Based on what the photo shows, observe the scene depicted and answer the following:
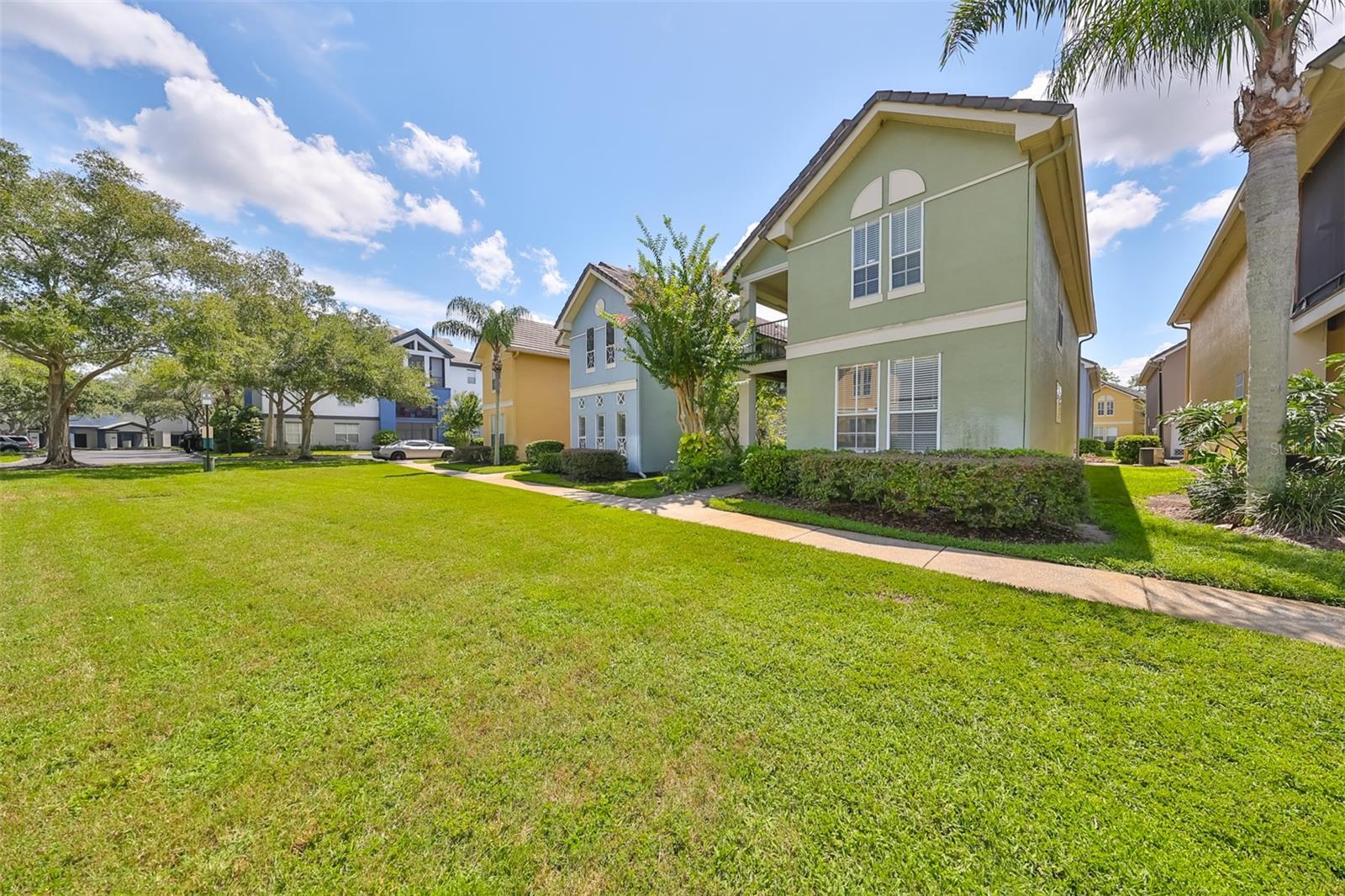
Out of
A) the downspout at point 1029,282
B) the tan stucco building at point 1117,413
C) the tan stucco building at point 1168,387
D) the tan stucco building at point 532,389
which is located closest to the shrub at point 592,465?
the tan stucco building at point 532,389

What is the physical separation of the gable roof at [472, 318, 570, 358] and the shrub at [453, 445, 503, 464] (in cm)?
515

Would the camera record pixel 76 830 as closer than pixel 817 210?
Yes

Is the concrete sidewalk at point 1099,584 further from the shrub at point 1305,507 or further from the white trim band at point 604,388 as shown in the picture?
the white trim band at point 604,388

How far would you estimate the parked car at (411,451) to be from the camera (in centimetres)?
2830

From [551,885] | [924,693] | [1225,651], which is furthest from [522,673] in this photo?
[1225,651]

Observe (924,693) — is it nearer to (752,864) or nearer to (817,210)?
(752,864)

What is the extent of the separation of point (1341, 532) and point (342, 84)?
61.7ft

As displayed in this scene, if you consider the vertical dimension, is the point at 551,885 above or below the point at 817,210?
below

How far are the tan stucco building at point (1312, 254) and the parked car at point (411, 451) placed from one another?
3190 centimetres

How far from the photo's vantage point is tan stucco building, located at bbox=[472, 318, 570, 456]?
23.2 m

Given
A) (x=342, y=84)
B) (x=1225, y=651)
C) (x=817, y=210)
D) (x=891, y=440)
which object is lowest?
(x=1225, y=651)

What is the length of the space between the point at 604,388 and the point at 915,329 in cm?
1168

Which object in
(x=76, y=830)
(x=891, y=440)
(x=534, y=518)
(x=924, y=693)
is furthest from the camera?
(x=891, y=440)

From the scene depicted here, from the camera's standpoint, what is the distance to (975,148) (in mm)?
8586
